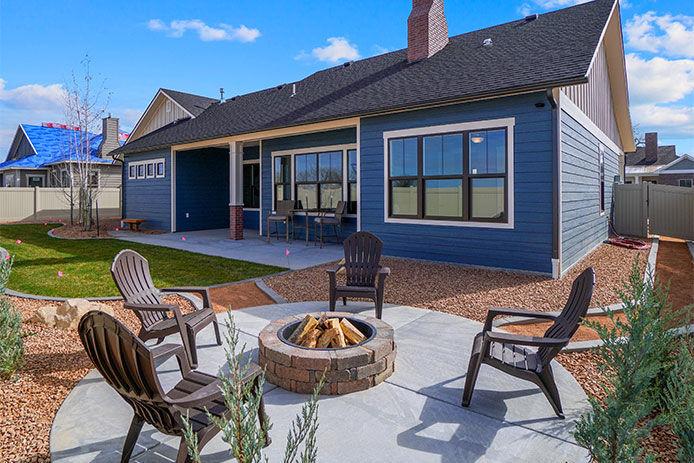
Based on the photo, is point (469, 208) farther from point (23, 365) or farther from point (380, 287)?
point (23, 365)

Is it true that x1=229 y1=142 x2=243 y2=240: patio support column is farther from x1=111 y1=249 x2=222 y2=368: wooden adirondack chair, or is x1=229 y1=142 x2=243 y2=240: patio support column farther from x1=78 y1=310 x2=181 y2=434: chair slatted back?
x1=78 y1=310 x2=181 y2=434: chair slatted back

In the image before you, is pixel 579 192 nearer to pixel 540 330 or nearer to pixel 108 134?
pixel 540 330

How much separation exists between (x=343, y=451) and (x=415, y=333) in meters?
2.10

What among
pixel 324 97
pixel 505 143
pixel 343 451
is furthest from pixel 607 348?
pixel 324 97

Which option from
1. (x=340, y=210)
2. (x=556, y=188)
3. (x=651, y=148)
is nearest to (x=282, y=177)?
(x=340, y=210)

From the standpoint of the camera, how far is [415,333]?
4.28m

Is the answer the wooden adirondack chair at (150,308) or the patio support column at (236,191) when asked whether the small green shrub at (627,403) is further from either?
the patio support column at (236,191)

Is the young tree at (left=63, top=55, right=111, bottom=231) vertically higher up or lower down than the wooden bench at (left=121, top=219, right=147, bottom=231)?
higher up

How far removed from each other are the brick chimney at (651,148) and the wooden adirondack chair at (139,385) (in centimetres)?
3919

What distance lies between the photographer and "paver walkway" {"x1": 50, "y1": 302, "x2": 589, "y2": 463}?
2318mm

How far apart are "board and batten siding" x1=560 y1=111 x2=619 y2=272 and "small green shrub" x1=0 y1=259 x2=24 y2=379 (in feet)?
24.6

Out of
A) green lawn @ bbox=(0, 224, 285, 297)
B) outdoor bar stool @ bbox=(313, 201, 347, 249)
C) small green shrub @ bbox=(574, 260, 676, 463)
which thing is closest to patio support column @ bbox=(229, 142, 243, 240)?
green lawn @ bbox=(0, 224, 285, 297)

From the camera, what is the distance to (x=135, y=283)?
12.9 ft

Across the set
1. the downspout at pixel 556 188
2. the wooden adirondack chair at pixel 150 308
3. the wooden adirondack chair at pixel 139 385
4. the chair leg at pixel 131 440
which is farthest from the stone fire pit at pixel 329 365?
the downspout at pixel 556 188
